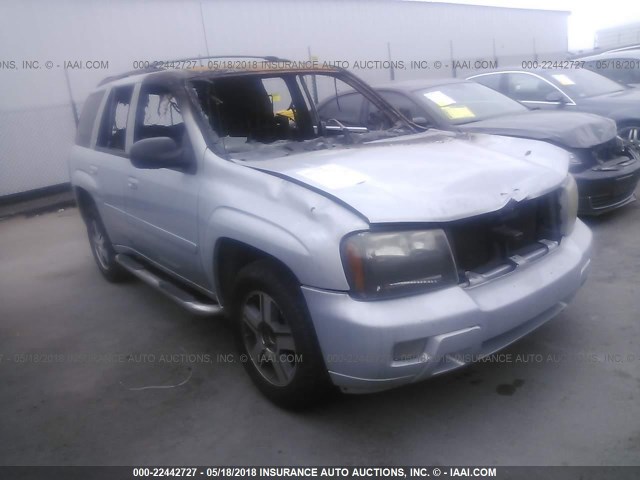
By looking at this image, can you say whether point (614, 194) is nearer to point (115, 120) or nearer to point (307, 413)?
point (307, 413)

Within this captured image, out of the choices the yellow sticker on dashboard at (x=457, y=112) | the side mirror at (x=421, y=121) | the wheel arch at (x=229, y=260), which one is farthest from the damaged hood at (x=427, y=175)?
the yellow sticker on dashboard at (x=457, y=112)

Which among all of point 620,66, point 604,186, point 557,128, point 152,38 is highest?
point 152,38

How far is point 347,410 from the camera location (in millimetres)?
2867

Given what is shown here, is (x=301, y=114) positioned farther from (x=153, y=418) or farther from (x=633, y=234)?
(x=633, y=234)

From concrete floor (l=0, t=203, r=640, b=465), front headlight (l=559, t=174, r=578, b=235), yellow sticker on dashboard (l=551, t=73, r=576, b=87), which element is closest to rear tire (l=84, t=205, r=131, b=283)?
concrete floor (l=0, t=203, r=640, b=465)

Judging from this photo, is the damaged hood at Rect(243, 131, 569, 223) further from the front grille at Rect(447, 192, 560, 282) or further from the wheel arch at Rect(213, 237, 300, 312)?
the wheel arch at Rect(213, 237, 300, 312)

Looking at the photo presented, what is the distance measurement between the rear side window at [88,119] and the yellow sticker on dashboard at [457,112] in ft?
10.7

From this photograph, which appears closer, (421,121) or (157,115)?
(157,115)

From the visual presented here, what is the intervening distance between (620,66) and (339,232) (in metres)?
8.58

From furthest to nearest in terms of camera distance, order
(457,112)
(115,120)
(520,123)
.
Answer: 1. (457,112)
2. (520,123)
3. (115,120)

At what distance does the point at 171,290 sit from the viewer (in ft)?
11.7

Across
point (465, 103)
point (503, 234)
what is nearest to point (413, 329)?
point (503, 234)

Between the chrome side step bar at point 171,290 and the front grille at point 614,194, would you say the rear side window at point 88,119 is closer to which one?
the chrome side step bar at point 171,290

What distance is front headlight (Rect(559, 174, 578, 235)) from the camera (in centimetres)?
291
